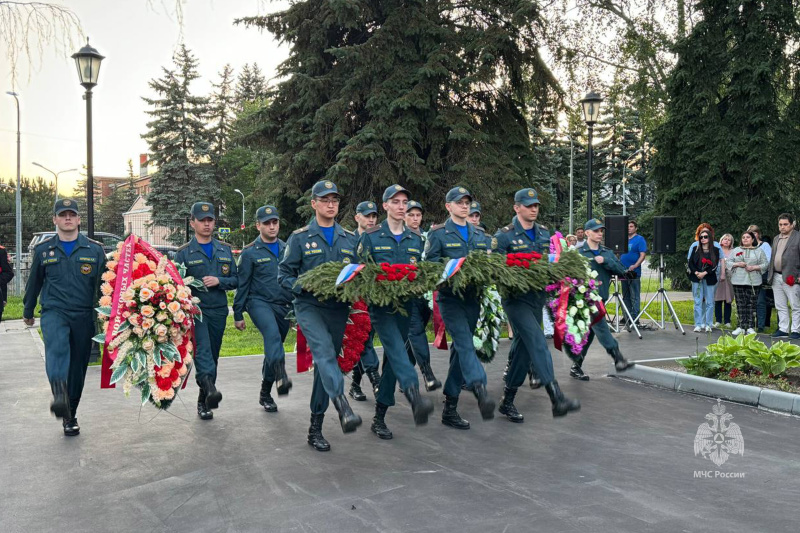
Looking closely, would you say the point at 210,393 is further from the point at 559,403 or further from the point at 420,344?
the point at 559,403

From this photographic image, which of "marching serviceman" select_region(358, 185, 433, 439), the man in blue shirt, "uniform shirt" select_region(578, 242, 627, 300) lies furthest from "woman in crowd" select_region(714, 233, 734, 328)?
"marching serviceman" select_region(358, 185, 433, 439)

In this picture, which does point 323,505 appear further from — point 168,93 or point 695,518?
point 168,93

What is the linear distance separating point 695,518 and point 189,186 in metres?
53.9

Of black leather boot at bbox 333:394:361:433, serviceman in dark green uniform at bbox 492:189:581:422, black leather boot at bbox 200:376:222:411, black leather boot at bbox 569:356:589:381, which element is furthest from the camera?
black leather boot at bbox 569:356:589:381

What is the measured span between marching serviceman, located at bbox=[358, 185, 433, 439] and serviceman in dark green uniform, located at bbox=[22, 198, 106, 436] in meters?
2.74

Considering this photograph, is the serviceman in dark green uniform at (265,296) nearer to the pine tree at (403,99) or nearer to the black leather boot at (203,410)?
the black leather boot at (203,410)

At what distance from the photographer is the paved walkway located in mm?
4664

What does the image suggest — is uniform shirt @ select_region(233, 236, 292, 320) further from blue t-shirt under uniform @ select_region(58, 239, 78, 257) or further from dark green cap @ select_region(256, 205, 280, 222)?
blue t-shirt under uniform @ select_region(58, 239, 78, 257)

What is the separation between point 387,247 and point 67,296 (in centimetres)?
309

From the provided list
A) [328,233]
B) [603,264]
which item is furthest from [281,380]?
[603,264]

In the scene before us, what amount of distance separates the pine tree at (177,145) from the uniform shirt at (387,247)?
50.0m

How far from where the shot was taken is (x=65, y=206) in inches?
281

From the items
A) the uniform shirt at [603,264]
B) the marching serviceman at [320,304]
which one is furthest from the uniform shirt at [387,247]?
the uniform shirt at [603,264]

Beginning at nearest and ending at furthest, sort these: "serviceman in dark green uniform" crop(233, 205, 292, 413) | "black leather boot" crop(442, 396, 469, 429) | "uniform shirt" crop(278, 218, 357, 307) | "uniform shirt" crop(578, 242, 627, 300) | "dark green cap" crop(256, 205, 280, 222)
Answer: "uniform shirt" crop(278, 218, 357, 307)
"black leather boot" crop(442, 396, 469, 429)
"serviceman in dark green uniform" crop(233, 205, 292, 413)
"dark green cap" crop(256, 205, 280, 222)
"uniform shirt" crop(578, 242, 627, 300)
